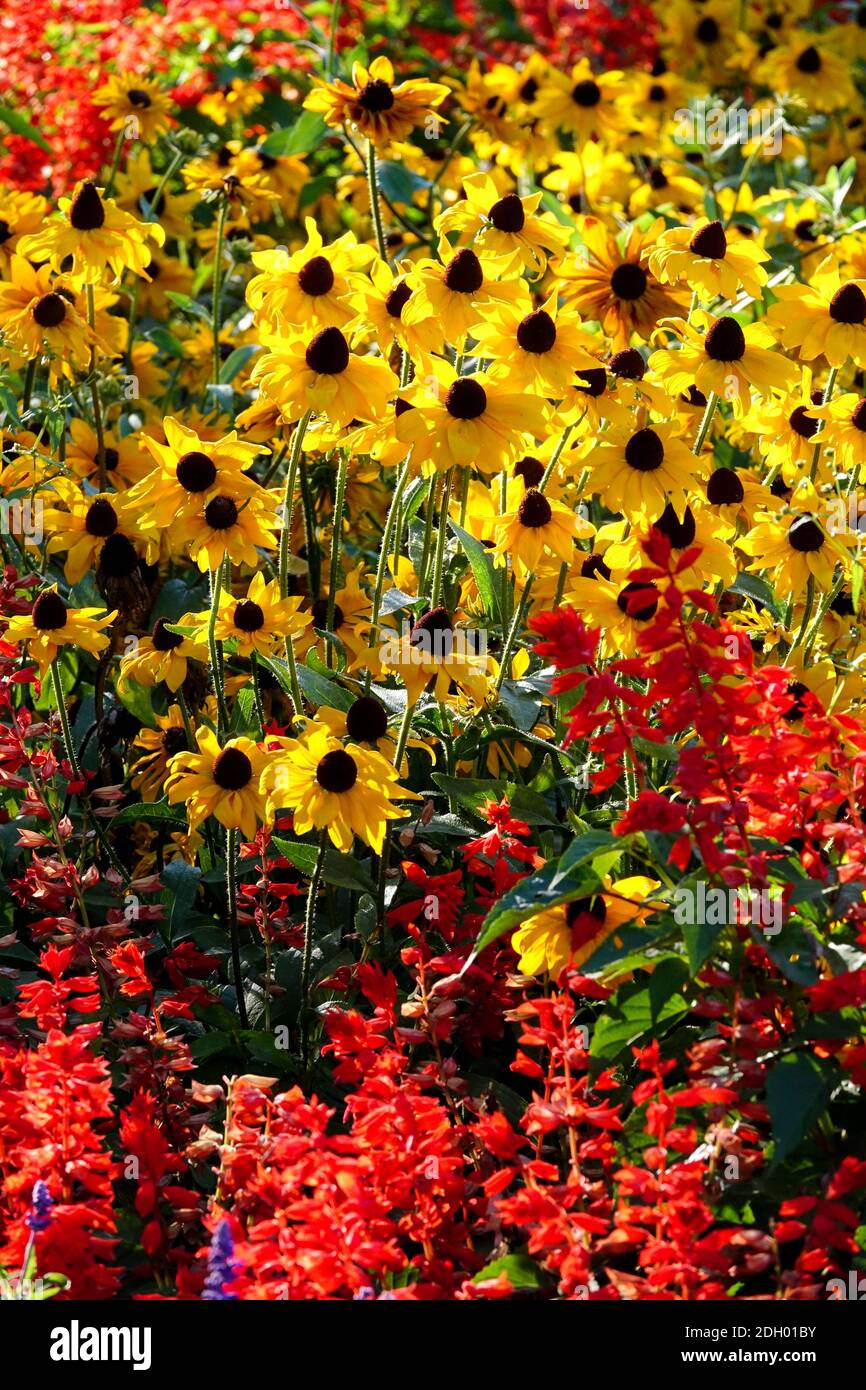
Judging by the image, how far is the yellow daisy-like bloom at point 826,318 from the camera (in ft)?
8.02

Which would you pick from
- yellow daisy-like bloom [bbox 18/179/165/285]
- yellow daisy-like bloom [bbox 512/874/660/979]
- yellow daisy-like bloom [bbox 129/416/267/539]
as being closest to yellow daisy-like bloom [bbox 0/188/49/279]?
yellow daisy-like bloom [bbox 18/179/165/285]

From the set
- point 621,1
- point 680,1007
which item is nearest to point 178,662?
point 680,1007

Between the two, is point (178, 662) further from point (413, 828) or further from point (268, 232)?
point (268, 232)

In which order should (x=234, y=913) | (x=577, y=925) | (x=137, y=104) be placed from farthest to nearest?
(x=137, y=104)
(x=234, y=913)
(x=577, y=925)

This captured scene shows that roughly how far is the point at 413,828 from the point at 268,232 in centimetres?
379

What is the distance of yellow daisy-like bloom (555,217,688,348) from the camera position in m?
2.51

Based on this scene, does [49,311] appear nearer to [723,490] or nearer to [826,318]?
[723,490]

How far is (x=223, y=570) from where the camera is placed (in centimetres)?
252

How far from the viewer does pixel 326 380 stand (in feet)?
7.14

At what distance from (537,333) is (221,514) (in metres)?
0.49

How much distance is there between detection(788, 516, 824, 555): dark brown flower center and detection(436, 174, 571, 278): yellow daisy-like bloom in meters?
0.53

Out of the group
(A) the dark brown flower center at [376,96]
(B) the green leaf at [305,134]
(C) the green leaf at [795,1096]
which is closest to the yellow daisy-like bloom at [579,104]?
(B) the green leaf at [305,134]

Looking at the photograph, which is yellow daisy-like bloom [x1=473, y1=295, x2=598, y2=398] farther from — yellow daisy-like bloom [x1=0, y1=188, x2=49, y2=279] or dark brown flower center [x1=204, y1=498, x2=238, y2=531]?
yellow daisy-like bloom [x1=0, y1=188, x2=49, y2=279]
